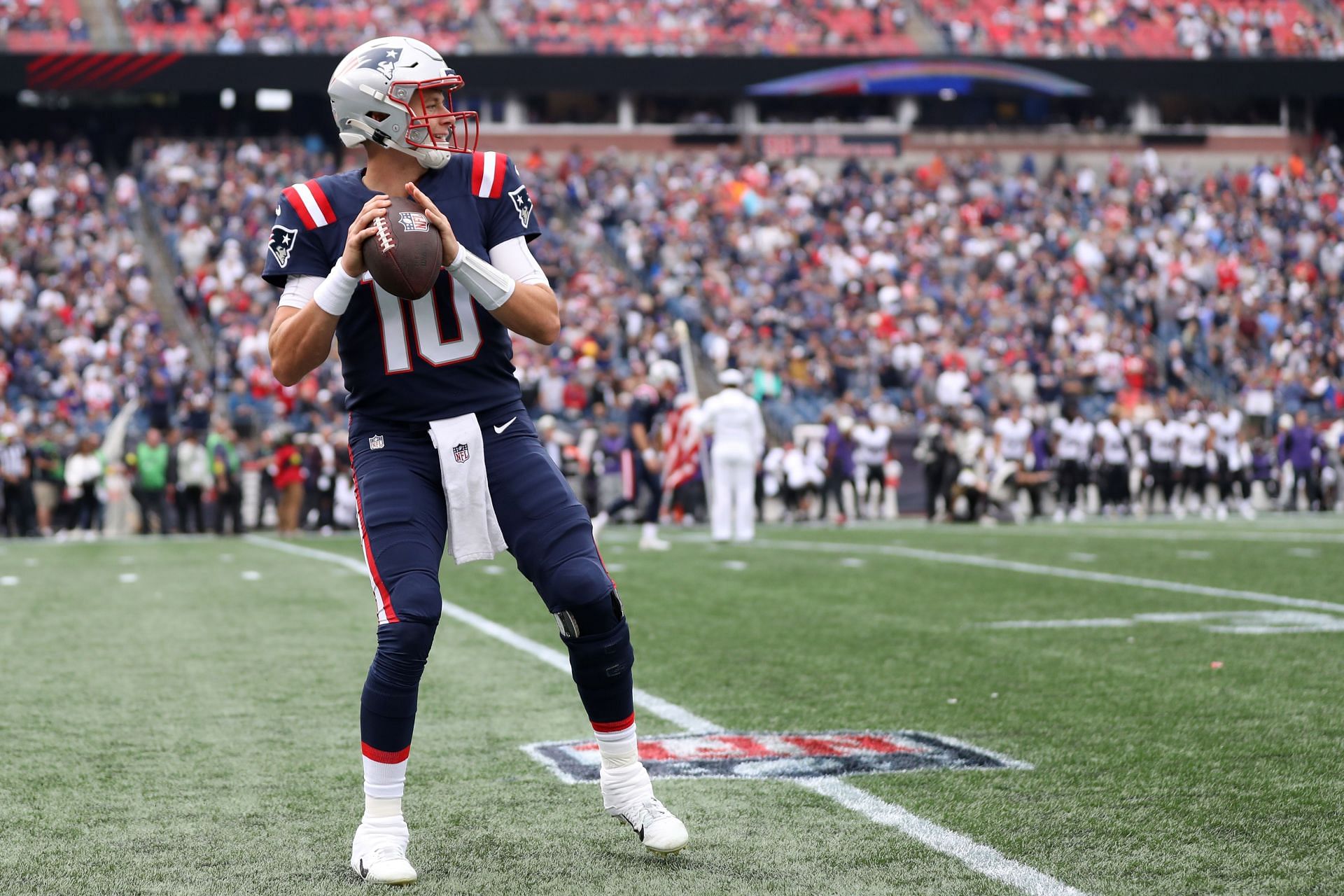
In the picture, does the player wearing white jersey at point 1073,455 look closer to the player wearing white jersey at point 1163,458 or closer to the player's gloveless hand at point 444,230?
the player wearing white jersey at point 1163,458

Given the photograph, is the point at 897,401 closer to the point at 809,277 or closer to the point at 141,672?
the point at 809,277

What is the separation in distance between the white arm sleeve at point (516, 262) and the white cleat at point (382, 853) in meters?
1.29

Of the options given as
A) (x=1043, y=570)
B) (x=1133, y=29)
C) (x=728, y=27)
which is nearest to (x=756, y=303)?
(x=728, y=27)

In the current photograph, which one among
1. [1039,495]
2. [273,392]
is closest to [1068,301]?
[1039,495]

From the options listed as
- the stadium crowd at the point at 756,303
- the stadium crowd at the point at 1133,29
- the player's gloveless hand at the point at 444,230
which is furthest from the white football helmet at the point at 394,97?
the stadium crowd at the point at 1133,29

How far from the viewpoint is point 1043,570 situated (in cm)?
1150

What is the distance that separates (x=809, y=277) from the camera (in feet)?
92.6

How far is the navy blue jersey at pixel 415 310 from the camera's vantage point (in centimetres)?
373

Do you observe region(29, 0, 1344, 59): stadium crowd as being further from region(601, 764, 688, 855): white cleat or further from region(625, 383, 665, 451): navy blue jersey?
region(601, 764, 688, 855): white cleat

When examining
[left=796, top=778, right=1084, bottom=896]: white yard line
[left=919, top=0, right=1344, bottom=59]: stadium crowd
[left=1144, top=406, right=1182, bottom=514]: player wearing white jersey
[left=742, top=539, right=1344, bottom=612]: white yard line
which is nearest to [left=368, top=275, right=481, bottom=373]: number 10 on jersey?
[left=796, top=778, right=1084, bottom=896]: white yard line

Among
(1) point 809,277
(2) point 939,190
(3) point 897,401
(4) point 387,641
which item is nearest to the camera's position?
(4) point 387,641

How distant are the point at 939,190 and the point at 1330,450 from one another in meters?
11.5

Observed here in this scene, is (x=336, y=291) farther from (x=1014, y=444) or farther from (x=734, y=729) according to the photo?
(x=1014, y=444)

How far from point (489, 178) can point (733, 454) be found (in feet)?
37.8
